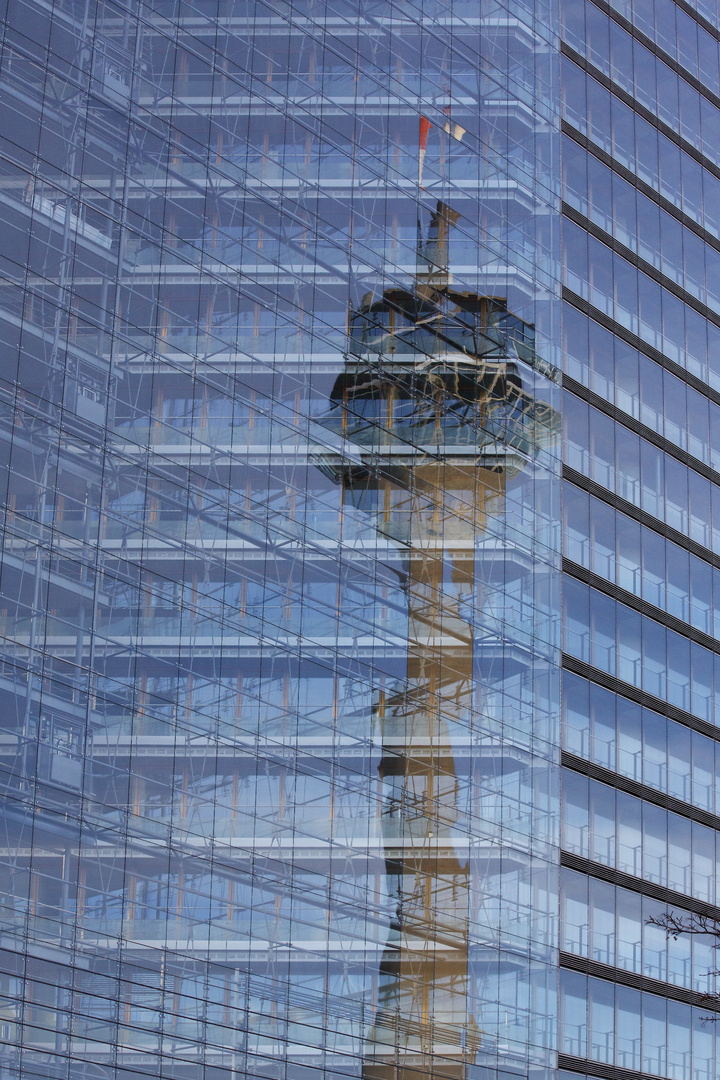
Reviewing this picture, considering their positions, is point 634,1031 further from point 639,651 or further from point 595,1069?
point 639,651

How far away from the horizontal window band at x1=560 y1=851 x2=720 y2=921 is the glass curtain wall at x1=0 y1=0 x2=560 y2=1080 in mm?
914

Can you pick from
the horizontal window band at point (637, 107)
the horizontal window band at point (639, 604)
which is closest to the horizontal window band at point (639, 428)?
the horizontal window band at point (639, 604)

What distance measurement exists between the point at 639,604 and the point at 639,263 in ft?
29.3

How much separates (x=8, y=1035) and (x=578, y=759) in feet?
50.7

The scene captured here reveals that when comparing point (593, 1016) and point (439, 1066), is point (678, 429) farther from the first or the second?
point (439, 1066)

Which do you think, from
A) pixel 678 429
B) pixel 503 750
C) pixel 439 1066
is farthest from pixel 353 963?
pixel 678 429

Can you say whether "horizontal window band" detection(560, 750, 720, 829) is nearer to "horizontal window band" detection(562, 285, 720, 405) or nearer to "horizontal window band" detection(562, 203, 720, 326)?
"horizontal window band" detection(562, 285, 720, 405)

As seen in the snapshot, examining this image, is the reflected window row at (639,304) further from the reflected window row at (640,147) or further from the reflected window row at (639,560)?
the reflected window row at (639,560)

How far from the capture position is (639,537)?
40531 millimetres

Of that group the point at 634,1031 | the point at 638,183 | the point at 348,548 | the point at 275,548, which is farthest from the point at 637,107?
the point at 634,1031

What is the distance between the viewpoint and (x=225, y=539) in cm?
3159

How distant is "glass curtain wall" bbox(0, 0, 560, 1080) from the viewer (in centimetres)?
2803

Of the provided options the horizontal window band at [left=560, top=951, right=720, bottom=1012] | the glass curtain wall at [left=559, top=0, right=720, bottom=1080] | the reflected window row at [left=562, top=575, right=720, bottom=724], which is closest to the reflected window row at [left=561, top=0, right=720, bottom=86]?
the glass curtain wall at [left=559, top=0, right=720, bottom=1080]

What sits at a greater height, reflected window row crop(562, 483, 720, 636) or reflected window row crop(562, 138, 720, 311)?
reflected window row crop(562, 138, 720, 311)
